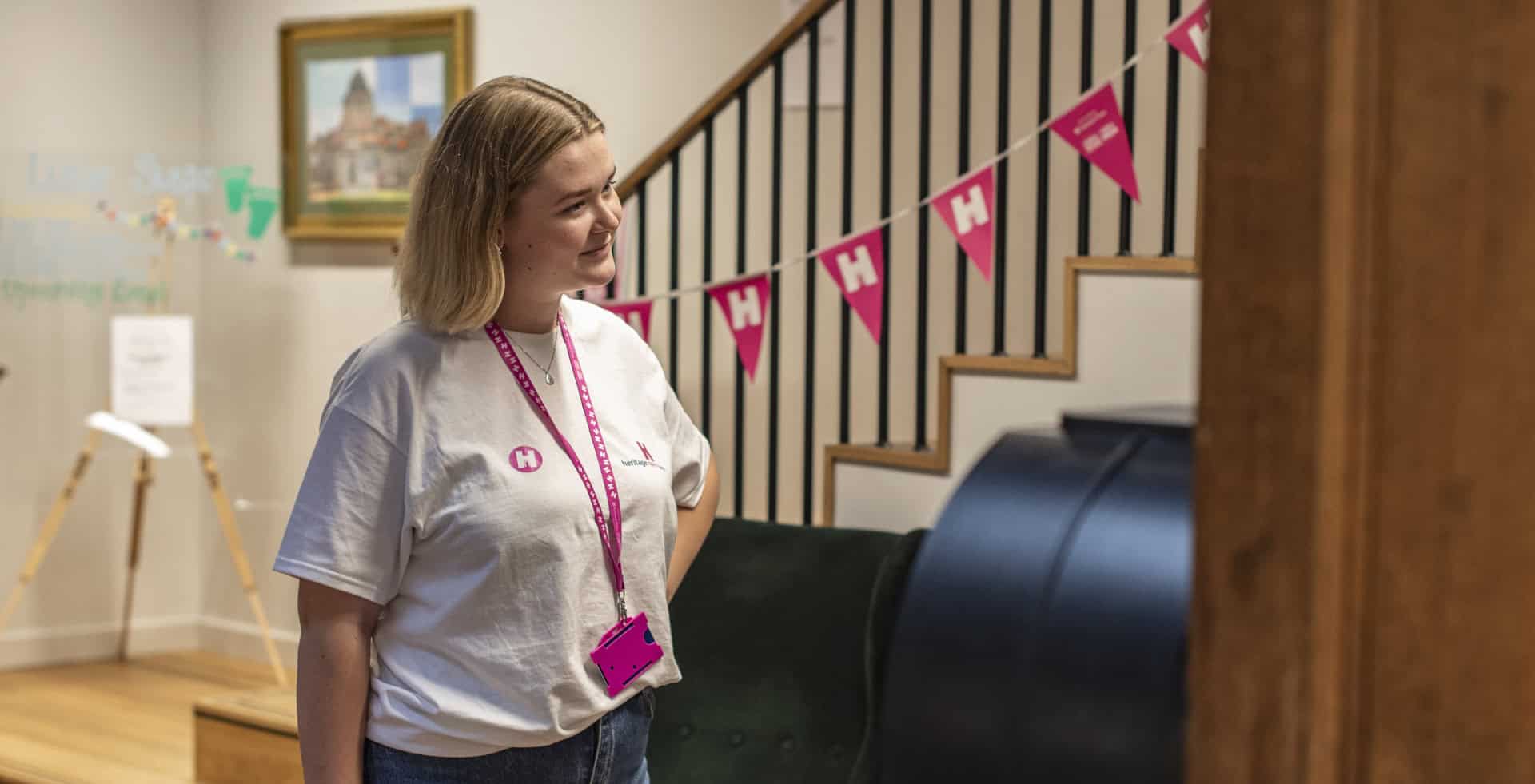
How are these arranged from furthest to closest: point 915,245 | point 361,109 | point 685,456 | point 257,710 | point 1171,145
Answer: point 361,109 < point 915,245 < point 257,710 < point 1171,145 < point 685,456

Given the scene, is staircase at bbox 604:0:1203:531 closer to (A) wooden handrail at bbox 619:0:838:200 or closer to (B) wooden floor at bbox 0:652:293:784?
(A) wooden handrail at bbox 619:0:838:200

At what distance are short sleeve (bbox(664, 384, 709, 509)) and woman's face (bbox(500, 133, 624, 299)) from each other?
255 millimetres

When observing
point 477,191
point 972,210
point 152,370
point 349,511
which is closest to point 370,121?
point 152,370

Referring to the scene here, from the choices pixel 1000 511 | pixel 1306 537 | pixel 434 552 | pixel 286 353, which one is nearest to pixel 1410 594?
pixel 1306 537

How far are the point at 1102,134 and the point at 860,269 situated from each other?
571 millimetres

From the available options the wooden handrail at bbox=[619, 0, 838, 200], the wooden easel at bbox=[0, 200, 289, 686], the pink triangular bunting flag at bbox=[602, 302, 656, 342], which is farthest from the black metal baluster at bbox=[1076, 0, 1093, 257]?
the wooden easel at bbox=[0, 200, 289, 686]

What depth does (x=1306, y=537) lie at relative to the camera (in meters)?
0.49

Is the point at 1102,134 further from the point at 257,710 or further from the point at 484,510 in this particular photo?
the point at 257,710

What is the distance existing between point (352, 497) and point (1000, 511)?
3.43ft

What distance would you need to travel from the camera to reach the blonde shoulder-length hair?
154cm

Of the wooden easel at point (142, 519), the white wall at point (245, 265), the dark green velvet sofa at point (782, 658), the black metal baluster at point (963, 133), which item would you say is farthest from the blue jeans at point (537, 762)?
the wooden easel at point (142, 519)

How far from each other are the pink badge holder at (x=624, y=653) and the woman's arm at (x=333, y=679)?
0.23m

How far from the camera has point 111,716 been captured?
454 centimetres

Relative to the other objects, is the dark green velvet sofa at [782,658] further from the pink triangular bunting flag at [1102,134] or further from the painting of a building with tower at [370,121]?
the painting of a building with tower at [370,121]
